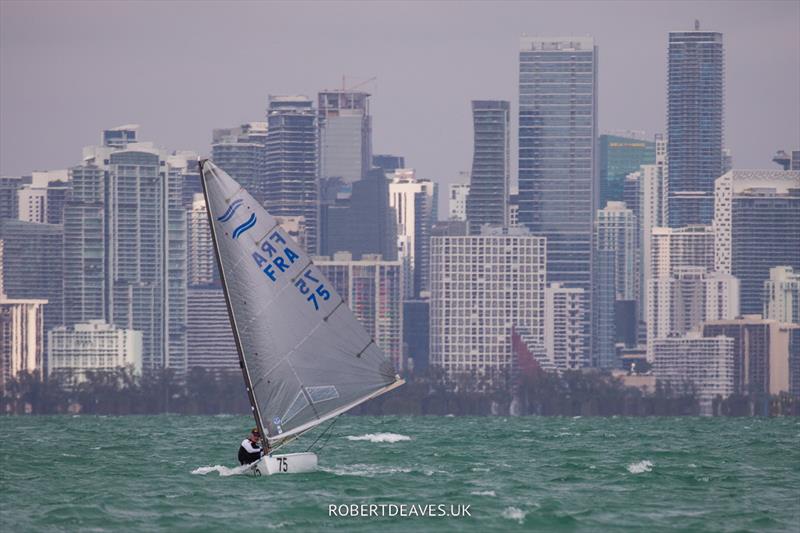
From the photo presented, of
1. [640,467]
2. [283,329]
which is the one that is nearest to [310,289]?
[283,329]

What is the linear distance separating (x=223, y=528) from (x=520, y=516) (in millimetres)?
6933

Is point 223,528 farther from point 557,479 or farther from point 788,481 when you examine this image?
point 788,481

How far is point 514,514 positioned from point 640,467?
17.9m

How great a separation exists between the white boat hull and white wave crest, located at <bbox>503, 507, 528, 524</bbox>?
272 inches

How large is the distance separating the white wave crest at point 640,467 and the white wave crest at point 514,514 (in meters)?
14.6

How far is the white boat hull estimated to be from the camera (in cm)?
4972

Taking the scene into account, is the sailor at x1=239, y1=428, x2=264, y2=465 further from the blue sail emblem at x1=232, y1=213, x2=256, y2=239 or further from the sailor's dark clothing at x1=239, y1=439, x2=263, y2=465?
the blue sail emblem at x1=232, y1=213, x2=256, y2=239

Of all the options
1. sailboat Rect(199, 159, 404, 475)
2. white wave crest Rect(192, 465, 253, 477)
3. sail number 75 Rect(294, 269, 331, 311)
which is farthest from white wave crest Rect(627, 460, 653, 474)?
sail number 75 Rect(294, 269, 331, 311)

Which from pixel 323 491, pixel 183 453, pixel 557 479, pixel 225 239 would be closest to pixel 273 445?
pixel 323 491

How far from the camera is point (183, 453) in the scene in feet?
243

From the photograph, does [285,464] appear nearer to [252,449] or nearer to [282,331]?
[252,449]

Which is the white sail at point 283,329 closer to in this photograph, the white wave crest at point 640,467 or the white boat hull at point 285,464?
the white boat hull at point 285,464

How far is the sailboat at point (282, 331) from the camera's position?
48938 millimetres

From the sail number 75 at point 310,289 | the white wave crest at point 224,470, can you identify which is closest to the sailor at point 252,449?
the white wave crest at point 224,470
